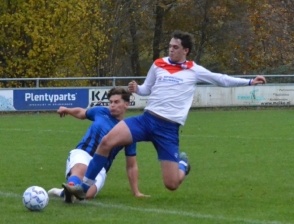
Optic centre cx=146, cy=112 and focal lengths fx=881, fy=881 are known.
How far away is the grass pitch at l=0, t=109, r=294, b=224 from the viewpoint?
8.94m

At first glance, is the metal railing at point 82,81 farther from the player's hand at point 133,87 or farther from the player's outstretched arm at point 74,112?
the player's hand at point 133,87

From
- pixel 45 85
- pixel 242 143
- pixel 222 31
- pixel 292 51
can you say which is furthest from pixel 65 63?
pixel 242 143

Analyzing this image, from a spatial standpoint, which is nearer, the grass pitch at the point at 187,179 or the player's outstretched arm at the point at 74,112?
the grass pitch at the point at 187,179

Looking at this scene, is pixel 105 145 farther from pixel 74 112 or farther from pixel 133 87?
pixel 74 112

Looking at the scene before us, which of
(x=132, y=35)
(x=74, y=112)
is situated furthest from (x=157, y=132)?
(x=132, y=35)

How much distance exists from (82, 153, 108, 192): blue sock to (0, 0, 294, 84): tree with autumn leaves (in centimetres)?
2814

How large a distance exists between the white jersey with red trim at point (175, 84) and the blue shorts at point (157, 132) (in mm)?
88

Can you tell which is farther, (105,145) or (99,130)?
(99,130)

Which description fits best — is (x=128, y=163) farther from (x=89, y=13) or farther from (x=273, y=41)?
(x=273, y=41)

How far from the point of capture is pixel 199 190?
11.0m

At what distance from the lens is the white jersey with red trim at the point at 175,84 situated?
959 centimetres

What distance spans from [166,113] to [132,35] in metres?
37.1

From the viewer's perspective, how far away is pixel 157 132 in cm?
955

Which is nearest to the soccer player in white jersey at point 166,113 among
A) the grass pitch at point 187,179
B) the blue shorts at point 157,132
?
the blue shorts at point 157,132
